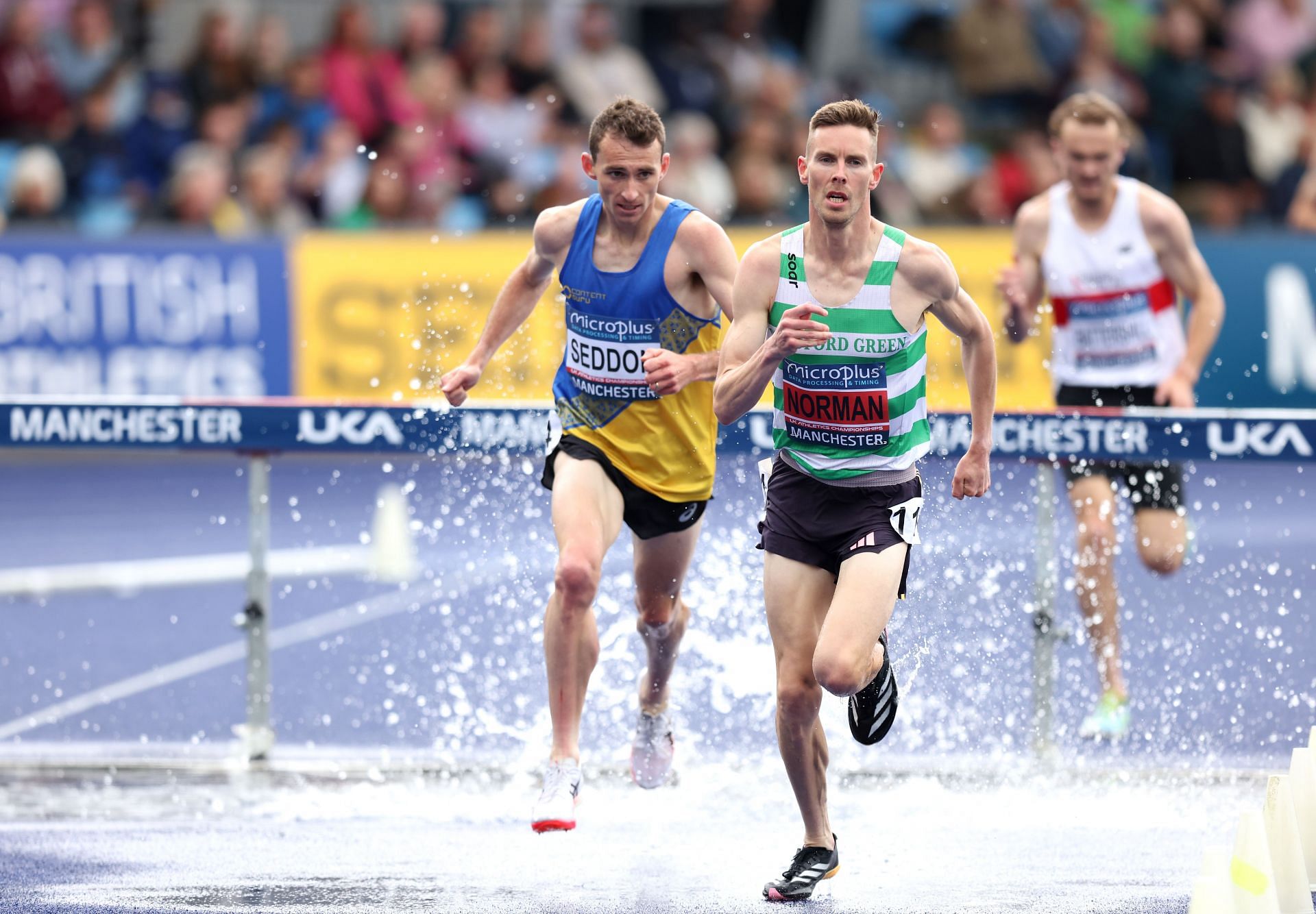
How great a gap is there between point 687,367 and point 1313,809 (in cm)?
256

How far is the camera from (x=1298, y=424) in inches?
310

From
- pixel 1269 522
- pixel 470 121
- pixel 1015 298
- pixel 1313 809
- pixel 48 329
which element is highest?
pixel 470 121

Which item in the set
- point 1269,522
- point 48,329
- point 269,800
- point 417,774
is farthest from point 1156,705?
point 48,329

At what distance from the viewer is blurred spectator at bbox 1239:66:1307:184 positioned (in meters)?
17.8

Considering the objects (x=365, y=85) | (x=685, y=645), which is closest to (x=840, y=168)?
(x=685, y=645)

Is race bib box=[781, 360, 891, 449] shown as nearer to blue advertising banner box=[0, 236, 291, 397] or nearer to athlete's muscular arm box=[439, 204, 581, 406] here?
athlete's muscular arm box=[439, 204, 581, 406]

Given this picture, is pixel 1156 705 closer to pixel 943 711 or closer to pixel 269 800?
pixel 943 711

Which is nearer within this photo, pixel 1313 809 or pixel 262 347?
pixel 1313 809

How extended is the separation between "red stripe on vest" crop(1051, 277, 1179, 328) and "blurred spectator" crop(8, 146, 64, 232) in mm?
10020

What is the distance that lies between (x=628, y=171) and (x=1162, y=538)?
317 centimetres

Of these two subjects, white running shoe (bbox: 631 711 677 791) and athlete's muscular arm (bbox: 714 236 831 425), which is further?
white running shoe (bbox: 631 711 677 791)

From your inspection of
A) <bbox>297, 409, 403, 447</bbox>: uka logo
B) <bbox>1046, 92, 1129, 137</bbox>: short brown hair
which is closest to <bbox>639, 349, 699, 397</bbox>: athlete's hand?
<bbox>297, 409, 403, 447</bbox>: uka logo

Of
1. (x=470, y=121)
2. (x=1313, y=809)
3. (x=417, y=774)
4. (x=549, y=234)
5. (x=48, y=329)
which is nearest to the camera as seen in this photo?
(x=1313, y=809)

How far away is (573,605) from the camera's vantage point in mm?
7039
